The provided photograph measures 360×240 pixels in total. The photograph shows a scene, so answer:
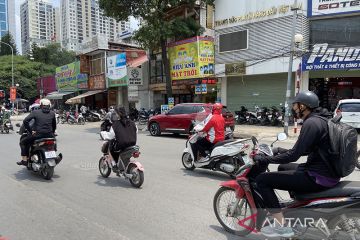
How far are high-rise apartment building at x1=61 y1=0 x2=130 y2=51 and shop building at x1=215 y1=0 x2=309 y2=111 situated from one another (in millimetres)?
53613

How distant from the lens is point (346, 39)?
61.4 feet

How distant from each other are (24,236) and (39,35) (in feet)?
275

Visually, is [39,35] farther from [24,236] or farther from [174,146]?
[24,236]

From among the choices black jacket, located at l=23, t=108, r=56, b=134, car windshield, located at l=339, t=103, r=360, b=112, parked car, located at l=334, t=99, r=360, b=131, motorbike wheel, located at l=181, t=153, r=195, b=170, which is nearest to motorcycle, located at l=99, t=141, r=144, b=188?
black jacket, located at l=23, t=108, r=56, b=134

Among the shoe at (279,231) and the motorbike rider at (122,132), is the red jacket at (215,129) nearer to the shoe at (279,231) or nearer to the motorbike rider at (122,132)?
the motorbike rider at (122,132)

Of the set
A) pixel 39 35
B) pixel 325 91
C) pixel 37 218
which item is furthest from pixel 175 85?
pixel 39 35

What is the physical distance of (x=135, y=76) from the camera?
30688 millimetres

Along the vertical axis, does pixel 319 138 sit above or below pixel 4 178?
above

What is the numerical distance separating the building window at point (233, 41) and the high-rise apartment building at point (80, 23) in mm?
53397

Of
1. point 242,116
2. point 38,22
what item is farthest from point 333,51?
point 38,22

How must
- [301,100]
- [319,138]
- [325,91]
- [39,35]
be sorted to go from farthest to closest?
[39,35] → [325,91] → [301,100] → [319,138]

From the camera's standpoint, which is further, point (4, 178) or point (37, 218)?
point (4, 178)

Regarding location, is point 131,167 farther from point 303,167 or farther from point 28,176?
point 303,167

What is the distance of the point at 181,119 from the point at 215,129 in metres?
8.66
